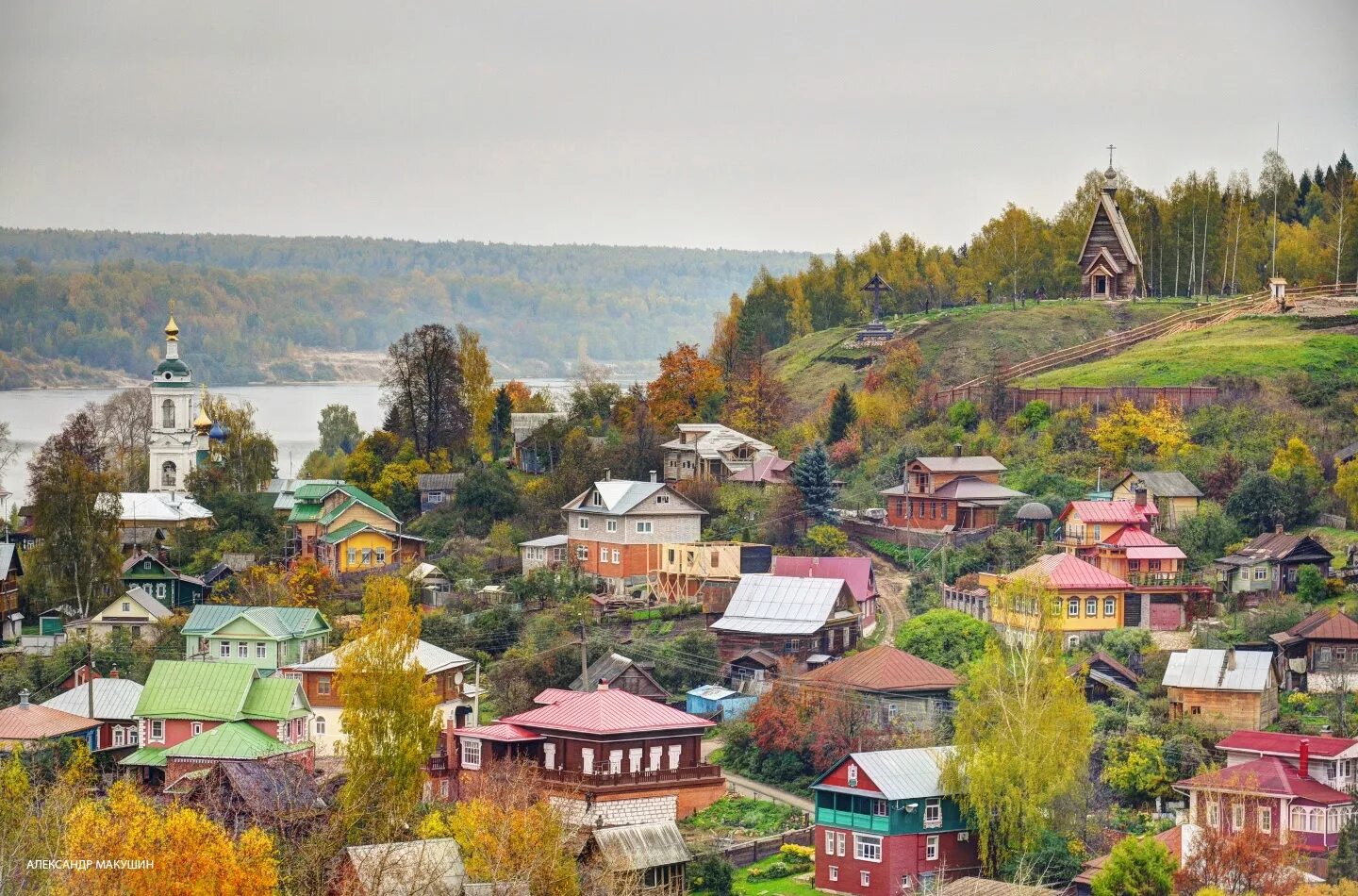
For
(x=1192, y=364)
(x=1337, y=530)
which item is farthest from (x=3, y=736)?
(x=1192, y=364)

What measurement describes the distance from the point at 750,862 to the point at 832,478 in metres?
26.1

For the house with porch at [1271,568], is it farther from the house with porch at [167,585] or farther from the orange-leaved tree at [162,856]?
the house with porch at [167,585]

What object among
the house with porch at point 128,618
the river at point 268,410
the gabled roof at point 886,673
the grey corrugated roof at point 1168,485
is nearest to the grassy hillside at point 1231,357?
the grey corrugated roof at point 1168,485

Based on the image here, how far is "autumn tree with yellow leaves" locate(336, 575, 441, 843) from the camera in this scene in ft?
155

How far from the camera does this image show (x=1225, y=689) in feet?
161

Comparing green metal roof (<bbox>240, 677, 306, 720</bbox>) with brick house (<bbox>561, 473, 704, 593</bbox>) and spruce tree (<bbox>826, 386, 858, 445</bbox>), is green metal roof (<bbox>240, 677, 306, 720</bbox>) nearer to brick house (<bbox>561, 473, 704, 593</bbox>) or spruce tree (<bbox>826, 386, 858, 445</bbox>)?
brick house (<bbox>561, 473, 704, 593</bbox>)

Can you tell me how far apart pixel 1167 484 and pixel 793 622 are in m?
11.5

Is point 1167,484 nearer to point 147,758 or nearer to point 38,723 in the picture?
point 147,758

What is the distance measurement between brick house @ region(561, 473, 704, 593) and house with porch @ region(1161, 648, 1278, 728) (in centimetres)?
1938

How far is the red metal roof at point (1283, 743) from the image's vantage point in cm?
4456

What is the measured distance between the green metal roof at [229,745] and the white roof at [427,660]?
3.31 metres

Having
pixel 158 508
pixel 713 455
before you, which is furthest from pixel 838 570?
pixel 158 508

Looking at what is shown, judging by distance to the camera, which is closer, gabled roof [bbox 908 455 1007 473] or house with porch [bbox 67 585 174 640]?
house with porch [bbox 67 585 174 640]

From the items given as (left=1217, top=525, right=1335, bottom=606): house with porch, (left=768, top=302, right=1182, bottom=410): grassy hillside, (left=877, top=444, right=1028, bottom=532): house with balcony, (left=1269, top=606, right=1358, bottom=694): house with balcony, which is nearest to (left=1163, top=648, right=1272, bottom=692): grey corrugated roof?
(left=1269, top=606, right=1358, bottom=694): house with balcony
